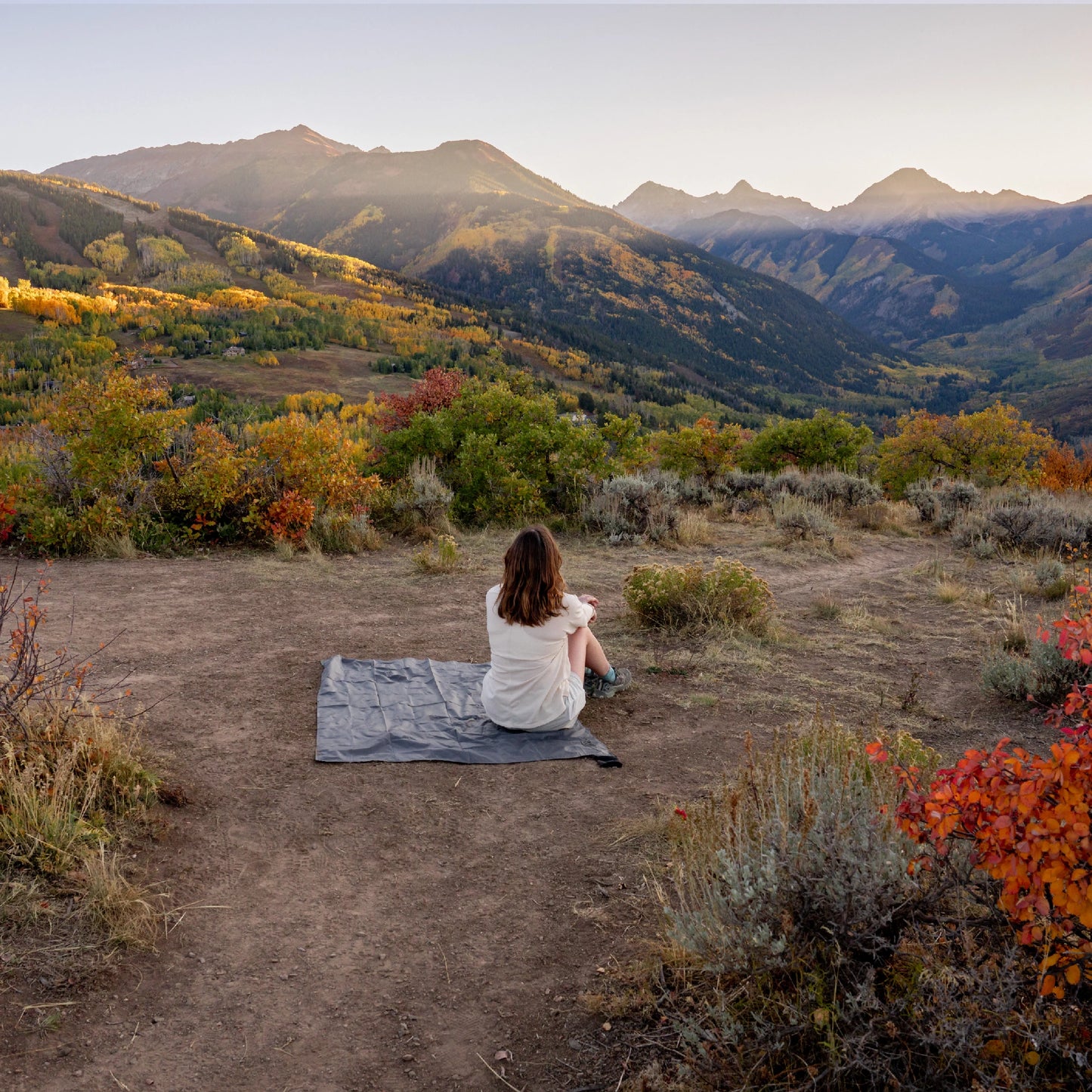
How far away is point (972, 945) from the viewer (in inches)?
76.0

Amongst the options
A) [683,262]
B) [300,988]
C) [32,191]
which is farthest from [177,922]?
[683,262]

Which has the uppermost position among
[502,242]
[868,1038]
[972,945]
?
[502,242]

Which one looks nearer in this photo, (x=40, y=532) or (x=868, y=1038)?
(x=868, y=1038)

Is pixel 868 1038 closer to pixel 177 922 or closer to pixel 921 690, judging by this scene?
pixel 177 922

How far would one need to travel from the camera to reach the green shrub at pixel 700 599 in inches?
246

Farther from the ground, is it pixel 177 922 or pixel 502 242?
pixel 502 242

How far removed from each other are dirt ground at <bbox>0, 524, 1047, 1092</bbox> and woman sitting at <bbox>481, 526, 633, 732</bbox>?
1.28 feet

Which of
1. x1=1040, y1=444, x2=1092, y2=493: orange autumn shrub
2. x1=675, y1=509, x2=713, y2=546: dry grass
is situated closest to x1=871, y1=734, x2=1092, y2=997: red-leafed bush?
x1=675, y1=509, x2=713, y2=546: dry grass

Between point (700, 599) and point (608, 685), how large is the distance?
5.43 feet

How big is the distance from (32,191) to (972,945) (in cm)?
8125

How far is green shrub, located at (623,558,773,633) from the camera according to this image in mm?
6250

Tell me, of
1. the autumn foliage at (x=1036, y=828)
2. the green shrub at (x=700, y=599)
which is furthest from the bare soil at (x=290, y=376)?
the autumn foliage at (x=1036, y=828)

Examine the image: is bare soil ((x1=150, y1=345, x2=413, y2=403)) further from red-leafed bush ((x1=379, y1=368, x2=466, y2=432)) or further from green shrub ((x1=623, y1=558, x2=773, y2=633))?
green shrub ((x1=623, y1=558, x2=773, y2=633))

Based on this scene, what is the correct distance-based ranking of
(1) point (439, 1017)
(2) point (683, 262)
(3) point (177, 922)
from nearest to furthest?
(1) point (439, 1017) → (3) point (177, 922) → (2) point (683, 262)
